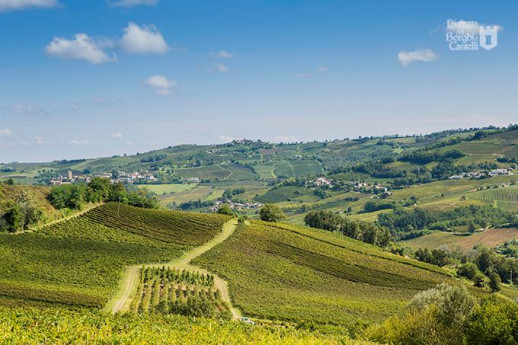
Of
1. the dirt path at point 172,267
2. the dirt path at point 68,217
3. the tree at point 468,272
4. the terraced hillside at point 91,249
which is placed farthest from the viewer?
the tree at point 468,272

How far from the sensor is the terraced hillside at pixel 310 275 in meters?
81.9

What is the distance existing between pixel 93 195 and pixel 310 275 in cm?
7381

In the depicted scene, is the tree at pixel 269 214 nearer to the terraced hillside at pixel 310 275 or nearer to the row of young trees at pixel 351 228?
the terraced hillside at pixel 310 275

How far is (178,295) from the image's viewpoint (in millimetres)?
81500

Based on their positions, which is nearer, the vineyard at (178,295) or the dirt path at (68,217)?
the vineyard at (178,295)

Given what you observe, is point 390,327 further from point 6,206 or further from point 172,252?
point 6,206

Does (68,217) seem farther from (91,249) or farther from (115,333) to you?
(115,333)

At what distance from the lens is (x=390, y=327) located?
5850 cm

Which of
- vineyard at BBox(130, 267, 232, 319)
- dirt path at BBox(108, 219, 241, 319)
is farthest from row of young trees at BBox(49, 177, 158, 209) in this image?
vineyard at BBox(130, 267, 232, 319)

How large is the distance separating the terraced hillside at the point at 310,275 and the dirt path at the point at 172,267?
1.87 m

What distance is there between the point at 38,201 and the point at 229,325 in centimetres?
9099

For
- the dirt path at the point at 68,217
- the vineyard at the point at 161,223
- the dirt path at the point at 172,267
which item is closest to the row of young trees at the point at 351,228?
the vineyard at the point at 161,223

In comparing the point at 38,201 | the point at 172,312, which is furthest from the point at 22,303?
the point at 38,201

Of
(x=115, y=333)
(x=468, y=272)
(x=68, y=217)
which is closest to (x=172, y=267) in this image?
(x=68, y=217)
